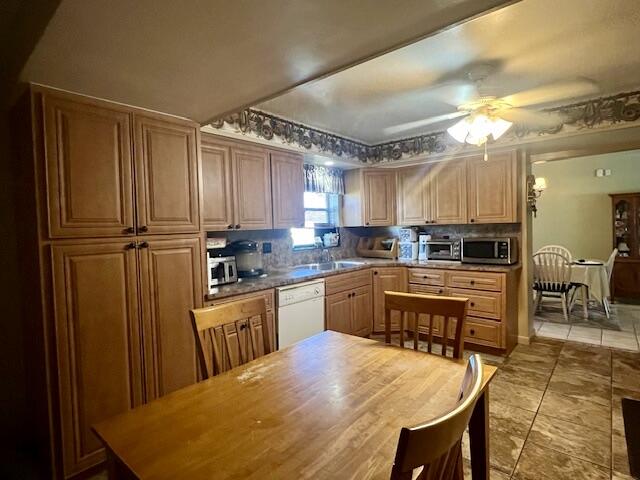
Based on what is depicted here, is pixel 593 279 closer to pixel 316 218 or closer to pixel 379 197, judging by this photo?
pixel 379 197

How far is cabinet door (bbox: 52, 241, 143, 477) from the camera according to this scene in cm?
171

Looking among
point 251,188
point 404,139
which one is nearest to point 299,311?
point 251,188

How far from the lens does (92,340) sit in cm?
181

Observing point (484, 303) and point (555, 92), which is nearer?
point (555, 92)

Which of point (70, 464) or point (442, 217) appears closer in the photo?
point (70, 464)

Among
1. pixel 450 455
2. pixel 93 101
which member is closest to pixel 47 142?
pixel 93 101

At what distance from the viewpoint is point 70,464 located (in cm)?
174

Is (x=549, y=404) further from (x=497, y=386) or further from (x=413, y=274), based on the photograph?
(x=413, y=274)

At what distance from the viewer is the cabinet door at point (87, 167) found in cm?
167

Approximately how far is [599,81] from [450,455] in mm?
3148

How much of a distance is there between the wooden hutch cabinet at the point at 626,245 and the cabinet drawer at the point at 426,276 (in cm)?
403

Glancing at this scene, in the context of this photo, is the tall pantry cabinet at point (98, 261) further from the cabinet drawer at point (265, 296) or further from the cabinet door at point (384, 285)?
the cabinet door at point (384, 285)

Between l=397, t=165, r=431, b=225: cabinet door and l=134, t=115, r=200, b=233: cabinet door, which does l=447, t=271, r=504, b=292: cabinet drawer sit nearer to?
l=397, t=165, r=431, b=225: cabinet door

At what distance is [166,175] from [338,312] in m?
2.09
